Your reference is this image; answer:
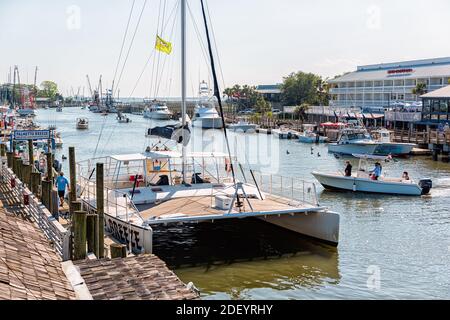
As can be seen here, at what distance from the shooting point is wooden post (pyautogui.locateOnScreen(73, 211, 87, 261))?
52.8 feet

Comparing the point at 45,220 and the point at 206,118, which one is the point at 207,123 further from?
the point at 45,220

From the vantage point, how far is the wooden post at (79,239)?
52.8 ft

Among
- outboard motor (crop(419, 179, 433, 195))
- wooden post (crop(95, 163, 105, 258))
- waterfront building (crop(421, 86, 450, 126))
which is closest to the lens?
wooden post (crop(95, 163, 105, 258))

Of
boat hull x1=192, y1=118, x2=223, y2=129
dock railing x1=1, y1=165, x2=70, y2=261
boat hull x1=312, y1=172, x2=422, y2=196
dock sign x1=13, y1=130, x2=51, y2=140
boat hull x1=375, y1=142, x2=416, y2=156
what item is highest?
dock sign x1=13, y1=130, x2=51, y2=140

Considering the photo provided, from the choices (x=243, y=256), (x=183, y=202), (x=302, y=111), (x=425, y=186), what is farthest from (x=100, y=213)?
(x=302, y=111)

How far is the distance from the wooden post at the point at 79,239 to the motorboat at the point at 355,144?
49.3 meters

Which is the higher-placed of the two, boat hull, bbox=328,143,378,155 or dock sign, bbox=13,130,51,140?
dock sign, bbox=13,130,51,140

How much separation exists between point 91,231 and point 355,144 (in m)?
48.8

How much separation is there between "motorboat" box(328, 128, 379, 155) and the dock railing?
4304cm

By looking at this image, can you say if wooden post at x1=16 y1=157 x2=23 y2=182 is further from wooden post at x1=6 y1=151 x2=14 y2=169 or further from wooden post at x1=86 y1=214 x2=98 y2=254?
wooden post at x1=86 y1=214 x2=98 y2=254

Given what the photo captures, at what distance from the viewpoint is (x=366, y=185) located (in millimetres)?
37156

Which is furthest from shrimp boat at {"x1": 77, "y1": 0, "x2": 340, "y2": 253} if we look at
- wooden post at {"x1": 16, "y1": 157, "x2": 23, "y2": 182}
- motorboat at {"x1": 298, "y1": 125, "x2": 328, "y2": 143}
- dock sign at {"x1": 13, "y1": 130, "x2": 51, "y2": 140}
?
motorboat at {"x1": 298, "y1": 125, "x2": 328, "y2": 143}
